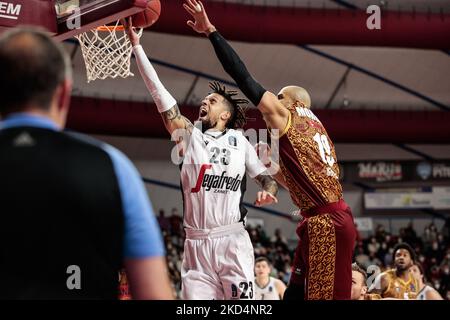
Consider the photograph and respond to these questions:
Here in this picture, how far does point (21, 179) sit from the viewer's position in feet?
7.02

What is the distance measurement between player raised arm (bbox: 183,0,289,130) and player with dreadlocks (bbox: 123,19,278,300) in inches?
25.3

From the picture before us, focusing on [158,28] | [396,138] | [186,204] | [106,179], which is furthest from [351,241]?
[396,138]

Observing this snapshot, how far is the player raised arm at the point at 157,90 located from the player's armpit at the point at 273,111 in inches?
36.5

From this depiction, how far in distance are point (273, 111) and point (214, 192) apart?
894mm

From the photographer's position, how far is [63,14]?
6.00 meters

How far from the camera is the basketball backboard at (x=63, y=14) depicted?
567 cm

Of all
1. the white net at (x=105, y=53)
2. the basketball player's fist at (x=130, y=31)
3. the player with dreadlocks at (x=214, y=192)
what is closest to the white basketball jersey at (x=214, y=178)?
the player with dreadlocks at (x=214, y=192)

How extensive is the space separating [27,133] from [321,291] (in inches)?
127

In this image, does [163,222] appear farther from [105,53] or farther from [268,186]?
[268,186]

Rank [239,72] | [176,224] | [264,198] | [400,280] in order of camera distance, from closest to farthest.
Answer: [239,72] → [264,198] → [400,280] → [176,224]

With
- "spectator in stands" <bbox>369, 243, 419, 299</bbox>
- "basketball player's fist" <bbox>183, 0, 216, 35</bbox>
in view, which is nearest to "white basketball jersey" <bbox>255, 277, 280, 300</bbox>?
"spectator in stands" <bbox>369, 243, 419, 299</bbox>

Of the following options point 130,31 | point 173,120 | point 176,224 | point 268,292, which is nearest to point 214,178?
point 173,120

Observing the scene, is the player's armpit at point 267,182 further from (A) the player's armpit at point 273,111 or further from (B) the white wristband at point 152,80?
(B) the white wristband at point 152,80
